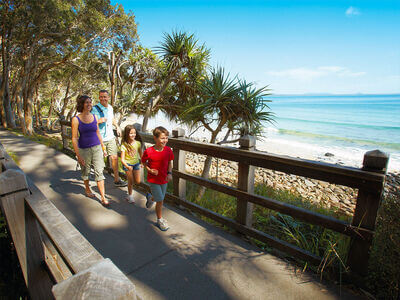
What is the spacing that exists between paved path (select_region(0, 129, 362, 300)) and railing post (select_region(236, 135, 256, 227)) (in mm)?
295

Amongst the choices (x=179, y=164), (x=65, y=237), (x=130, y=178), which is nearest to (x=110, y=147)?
(x=130, y=178)

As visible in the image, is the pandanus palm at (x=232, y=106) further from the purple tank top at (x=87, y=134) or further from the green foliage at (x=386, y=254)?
the green foliage at (x=386, y=254)

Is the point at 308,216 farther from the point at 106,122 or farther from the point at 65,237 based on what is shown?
the point at 106,122

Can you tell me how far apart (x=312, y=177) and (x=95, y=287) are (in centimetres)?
227

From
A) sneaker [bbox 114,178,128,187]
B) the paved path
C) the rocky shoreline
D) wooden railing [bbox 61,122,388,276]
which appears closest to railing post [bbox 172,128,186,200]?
wooden railing [bbox 61,122,388,276]

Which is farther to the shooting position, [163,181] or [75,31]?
[75,31]

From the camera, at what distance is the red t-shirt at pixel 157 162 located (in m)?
3.22

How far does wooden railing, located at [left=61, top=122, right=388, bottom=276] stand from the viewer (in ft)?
7.06

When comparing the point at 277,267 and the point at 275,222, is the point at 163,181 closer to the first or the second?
the point at 277,267

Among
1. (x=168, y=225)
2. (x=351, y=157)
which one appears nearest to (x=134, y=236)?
(x=168, y=225)

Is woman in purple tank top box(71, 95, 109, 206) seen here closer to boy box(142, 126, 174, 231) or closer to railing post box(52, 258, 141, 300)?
boy box(142, 126, 174, 231)

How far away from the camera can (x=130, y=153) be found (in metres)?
4.10

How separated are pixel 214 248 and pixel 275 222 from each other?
5.20 ft

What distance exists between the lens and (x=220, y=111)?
5.62 m
